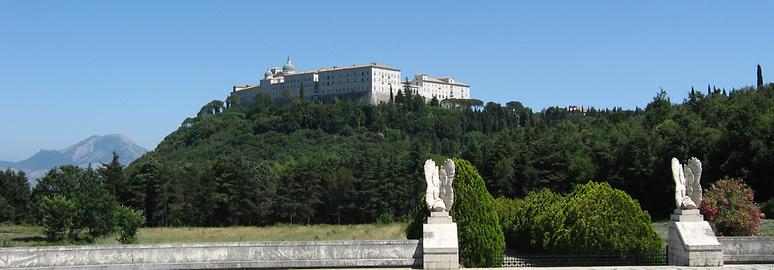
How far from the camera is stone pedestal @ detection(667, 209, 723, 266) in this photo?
18.0 m

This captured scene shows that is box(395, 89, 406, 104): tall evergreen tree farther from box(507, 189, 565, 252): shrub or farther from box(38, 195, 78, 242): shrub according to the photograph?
box(507, 189, 565, 252): shrub

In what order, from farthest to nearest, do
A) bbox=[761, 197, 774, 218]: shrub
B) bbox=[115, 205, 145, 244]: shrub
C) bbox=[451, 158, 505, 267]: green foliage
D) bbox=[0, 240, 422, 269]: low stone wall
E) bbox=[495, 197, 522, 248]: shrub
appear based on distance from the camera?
bbox=[115, 205, 145, 244]: shrub → bbox=[761, 197, 774, 218]: shrub → bbox=[495, 197, 522, 248]: shrub → bbox=[451, 158, 505, 267]: green foliage → bbox=[0, 240, 422, 269]: low stone wall

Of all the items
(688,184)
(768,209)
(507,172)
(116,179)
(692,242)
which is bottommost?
(692,242)

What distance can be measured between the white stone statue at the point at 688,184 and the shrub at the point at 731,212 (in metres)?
7.89

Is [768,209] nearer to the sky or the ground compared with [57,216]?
nearer to the sky

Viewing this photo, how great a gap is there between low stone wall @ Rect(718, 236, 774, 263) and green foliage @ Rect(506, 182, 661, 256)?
2781mm

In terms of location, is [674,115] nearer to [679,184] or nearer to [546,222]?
[546,222]

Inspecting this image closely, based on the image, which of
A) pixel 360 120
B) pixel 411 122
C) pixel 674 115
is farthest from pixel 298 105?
pixel 674 115

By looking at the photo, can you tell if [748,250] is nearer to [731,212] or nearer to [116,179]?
[731,212]

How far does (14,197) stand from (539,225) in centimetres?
6064

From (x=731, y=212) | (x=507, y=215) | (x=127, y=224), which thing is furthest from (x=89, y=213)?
(x=731, y=212)

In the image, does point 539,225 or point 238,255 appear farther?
point 539,225

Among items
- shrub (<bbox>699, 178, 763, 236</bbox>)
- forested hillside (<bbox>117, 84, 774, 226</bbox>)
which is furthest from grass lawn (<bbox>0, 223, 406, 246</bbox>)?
shrub (<bbox>699, 178, 763, 236</bbox>)

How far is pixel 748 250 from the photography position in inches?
746
